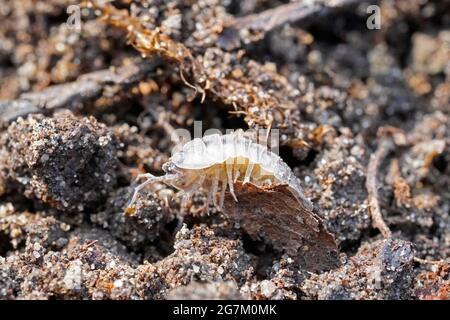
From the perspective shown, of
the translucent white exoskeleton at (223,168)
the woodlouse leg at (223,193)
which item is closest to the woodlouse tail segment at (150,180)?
the translucent white exoskeleton at (223,168)

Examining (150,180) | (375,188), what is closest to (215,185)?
(150,180)

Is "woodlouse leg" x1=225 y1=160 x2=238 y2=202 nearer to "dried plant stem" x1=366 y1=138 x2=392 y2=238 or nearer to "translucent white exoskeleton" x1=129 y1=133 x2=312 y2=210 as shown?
"translucent white exoskeleton" x1=129 y1=133 x2=312 y2=210

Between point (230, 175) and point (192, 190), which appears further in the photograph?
point (192, 190)

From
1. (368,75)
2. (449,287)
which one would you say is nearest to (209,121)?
(368,75)

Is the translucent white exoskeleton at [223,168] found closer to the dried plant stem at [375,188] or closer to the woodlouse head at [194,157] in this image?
the woodlouse head at [194,157]

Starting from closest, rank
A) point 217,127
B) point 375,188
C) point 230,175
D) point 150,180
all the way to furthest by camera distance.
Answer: point 230,175 → point 150,180 → point 375,188 → point 217,127

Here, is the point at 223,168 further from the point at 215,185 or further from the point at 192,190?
the point at 192,190

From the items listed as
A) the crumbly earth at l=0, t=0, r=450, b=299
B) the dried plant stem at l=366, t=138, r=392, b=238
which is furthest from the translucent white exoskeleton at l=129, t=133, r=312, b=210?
the dried plant stem at l=366, t=138, r=392, b=238
